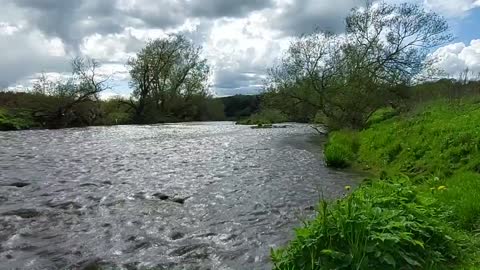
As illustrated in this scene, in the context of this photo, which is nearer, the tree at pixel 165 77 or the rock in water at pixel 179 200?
the rock in water at pixel 179 200

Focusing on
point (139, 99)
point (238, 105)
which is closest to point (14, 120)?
point (139, 99)

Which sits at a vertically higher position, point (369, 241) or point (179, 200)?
point (369, 241)

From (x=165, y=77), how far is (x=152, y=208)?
65.1 meters

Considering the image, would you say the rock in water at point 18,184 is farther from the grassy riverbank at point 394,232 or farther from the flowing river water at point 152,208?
the grassy riverbank at point 394,232

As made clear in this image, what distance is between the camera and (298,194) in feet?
40.4

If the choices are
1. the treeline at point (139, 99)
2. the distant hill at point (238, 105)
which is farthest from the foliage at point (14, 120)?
the distant hill at point (238, 105)

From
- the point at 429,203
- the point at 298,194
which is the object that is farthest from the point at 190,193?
the point at 429,203

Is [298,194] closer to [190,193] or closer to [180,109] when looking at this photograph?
[190,193]

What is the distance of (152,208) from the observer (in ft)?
34.7

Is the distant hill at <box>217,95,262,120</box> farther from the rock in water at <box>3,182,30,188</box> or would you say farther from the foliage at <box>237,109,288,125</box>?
the rock in water at <box>3,182,30,188</box>

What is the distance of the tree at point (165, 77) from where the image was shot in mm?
69250

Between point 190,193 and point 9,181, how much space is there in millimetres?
5764

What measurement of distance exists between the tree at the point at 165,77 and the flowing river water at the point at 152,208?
165ft

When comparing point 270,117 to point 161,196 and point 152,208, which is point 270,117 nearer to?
point 161,196
